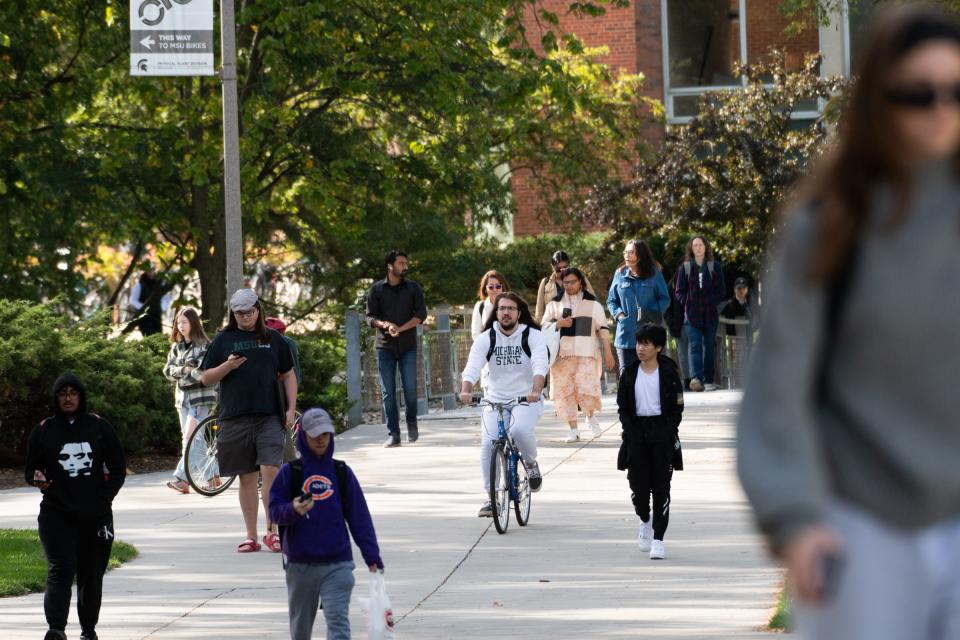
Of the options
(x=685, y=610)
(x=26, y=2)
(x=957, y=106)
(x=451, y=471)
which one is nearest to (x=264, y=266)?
(x=26, y=2)

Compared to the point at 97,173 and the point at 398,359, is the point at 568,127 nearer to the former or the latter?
the point at 97,173

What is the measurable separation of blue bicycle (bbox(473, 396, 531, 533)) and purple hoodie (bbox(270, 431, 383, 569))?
4.34 metres

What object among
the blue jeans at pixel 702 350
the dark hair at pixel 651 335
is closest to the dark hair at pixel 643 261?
the blue jeans at pixel 702 350

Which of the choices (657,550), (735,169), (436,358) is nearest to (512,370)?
(657,550)

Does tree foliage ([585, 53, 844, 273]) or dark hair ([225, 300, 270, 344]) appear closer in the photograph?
dark hair ([225, 300, 270, 344])

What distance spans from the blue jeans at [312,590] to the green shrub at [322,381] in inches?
450

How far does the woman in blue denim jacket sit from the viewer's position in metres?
16.9

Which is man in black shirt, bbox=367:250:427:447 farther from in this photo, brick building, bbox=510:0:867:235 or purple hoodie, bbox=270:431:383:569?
brick building, bbox=510:0:867:235

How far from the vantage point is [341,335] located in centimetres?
2384

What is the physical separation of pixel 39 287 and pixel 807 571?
74.8 ft

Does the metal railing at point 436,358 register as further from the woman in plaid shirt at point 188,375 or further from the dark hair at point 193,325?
the dark hair at point 193,325

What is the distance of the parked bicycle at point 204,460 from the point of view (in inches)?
554

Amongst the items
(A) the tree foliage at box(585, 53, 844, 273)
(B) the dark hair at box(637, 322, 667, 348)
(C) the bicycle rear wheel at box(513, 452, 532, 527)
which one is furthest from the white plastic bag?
(A) the tree foliage at box(585, 53, 844, 273)

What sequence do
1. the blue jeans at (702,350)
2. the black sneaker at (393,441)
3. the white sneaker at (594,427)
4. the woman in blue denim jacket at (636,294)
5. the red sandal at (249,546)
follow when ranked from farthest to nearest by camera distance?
the blue jeans at (702,350) → the white sneaker at (594,427) → the black sneaker at (393,441) → the woman in blue denim jacket at (636,294) → the red sandal at (249,546)
